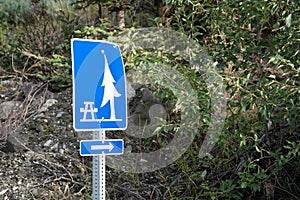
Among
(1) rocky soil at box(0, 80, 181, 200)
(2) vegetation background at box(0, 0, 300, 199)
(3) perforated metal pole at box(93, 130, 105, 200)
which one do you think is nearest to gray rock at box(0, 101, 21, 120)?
(1) rocky soil at box(0, 80, 181, 200)

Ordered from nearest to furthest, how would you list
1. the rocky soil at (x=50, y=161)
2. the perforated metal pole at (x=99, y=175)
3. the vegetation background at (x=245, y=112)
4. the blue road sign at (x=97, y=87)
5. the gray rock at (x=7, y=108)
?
the blue road sign at (x=97, y=87)
the perforated metal pole at (x=99, y=175)
the vegetation background at (x=245, y=112)
the rocky soil at (x=50, y=161)
the gray rock at (x=7, y=108)

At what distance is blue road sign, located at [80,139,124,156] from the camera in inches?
97.8

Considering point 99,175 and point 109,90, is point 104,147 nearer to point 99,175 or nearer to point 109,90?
point 99,175

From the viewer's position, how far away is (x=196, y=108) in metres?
3.60

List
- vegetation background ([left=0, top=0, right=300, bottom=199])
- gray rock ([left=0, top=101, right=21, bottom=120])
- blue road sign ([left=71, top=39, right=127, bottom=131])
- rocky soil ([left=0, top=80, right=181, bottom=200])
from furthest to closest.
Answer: gray rock ([left=0, top=101, right=21, bottom=120])
rocky soil ([left=0, top=80, right=181, bottom=200])
vegetation background ([left=0, top=0, right=300, bottom=199])
blue road sign ([left=71, top=39, right=127, bottom=131])

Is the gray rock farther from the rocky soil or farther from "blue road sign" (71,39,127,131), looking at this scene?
"blue road sign" (71,39,127,131)

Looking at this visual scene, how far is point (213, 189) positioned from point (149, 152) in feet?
2.99

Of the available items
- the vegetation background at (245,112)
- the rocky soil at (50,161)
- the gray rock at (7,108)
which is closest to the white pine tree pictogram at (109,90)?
the vegetation background at (245,112)

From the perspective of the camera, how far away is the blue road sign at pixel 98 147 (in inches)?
97.8

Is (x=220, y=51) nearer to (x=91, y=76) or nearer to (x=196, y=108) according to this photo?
(x=196, y=108)

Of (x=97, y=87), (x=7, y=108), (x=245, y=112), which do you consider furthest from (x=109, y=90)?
(x=7, y=108)

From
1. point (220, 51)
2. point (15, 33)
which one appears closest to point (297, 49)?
point (220, 51)

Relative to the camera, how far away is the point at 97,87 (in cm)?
251

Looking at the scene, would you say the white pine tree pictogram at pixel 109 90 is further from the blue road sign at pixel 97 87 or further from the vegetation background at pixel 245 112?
the vegetation background at pixel 245 112
